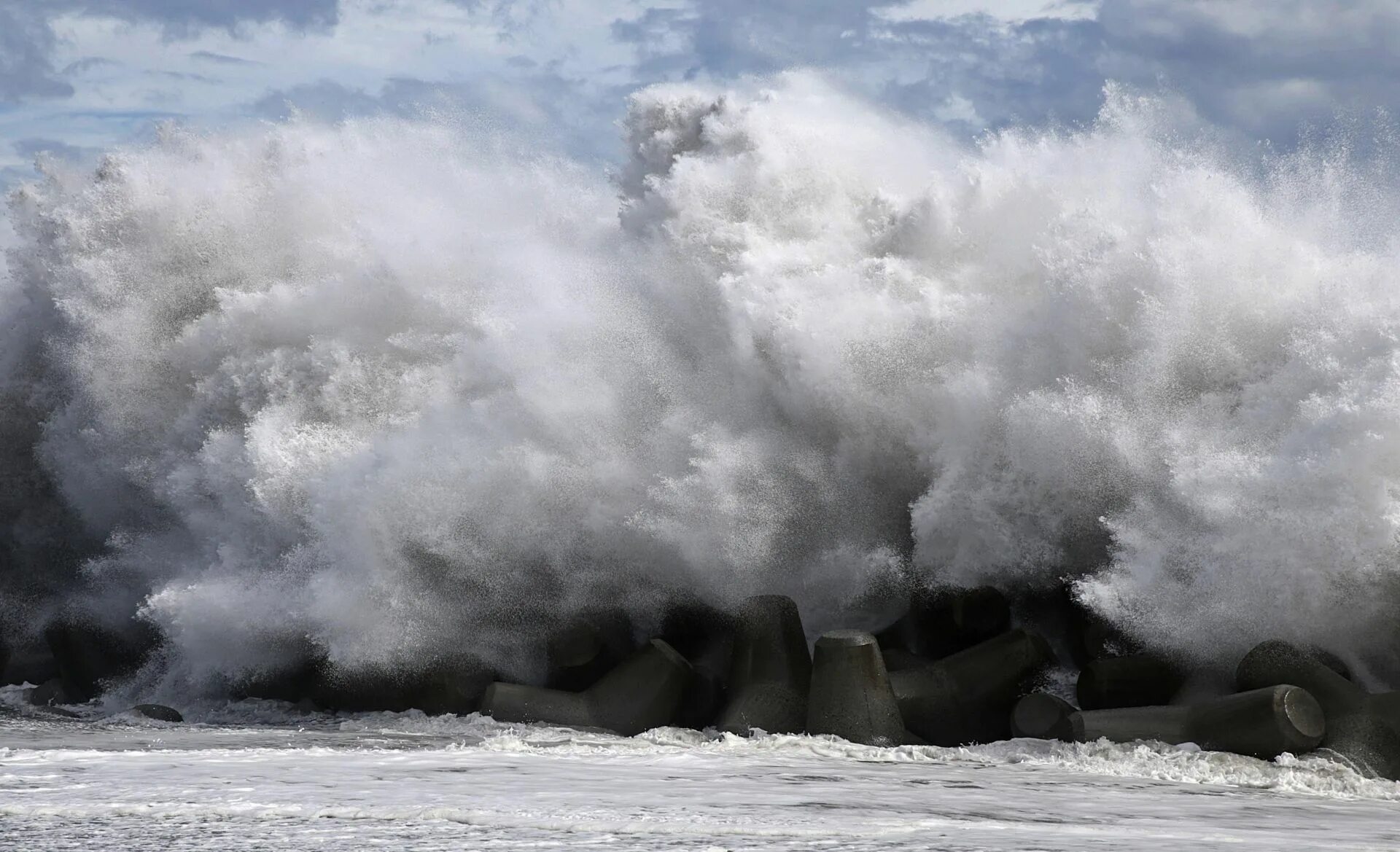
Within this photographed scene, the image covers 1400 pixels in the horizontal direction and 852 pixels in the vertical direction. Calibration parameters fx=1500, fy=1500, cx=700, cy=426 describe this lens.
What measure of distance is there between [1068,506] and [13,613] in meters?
10.4

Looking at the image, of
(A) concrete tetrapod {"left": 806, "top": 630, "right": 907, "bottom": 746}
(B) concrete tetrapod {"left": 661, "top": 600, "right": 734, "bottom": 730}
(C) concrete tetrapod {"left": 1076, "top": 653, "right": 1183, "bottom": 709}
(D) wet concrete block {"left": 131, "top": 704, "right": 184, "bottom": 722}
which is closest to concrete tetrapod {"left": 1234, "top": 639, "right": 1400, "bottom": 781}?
(C) concrete tetrapod {"left": 1076, "top": 653, "right": 1183, "bottom": 709}

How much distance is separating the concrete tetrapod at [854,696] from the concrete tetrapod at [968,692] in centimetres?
18

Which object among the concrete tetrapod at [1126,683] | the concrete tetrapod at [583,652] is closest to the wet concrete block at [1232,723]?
the concrete tetrapod at [1126,683]

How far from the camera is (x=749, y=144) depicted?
11.2m

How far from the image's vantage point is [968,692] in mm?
8398

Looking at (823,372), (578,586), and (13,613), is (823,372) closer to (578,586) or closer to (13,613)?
(578,586)

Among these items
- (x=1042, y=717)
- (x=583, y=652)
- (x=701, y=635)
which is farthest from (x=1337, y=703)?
(x=583, y=652)

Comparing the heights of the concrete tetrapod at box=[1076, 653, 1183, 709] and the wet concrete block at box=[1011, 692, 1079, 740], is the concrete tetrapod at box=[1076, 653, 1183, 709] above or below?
above

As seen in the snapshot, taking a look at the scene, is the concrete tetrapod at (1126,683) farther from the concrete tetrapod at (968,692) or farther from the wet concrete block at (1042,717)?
the concrete tetrapod at (968,692)

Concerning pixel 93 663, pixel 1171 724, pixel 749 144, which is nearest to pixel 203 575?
pixel 93 663

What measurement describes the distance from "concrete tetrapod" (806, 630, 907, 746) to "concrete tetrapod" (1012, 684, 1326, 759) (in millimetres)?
701

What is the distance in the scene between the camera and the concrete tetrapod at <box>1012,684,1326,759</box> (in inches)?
286

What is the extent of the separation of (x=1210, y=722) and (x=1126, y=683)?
68 cm

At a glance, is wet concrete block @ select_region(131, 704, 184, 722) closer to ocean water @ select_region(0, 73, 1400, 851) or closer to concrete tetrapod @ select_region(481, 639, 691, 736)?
ocean water @ select_region(0, 73, 1400, 851)
